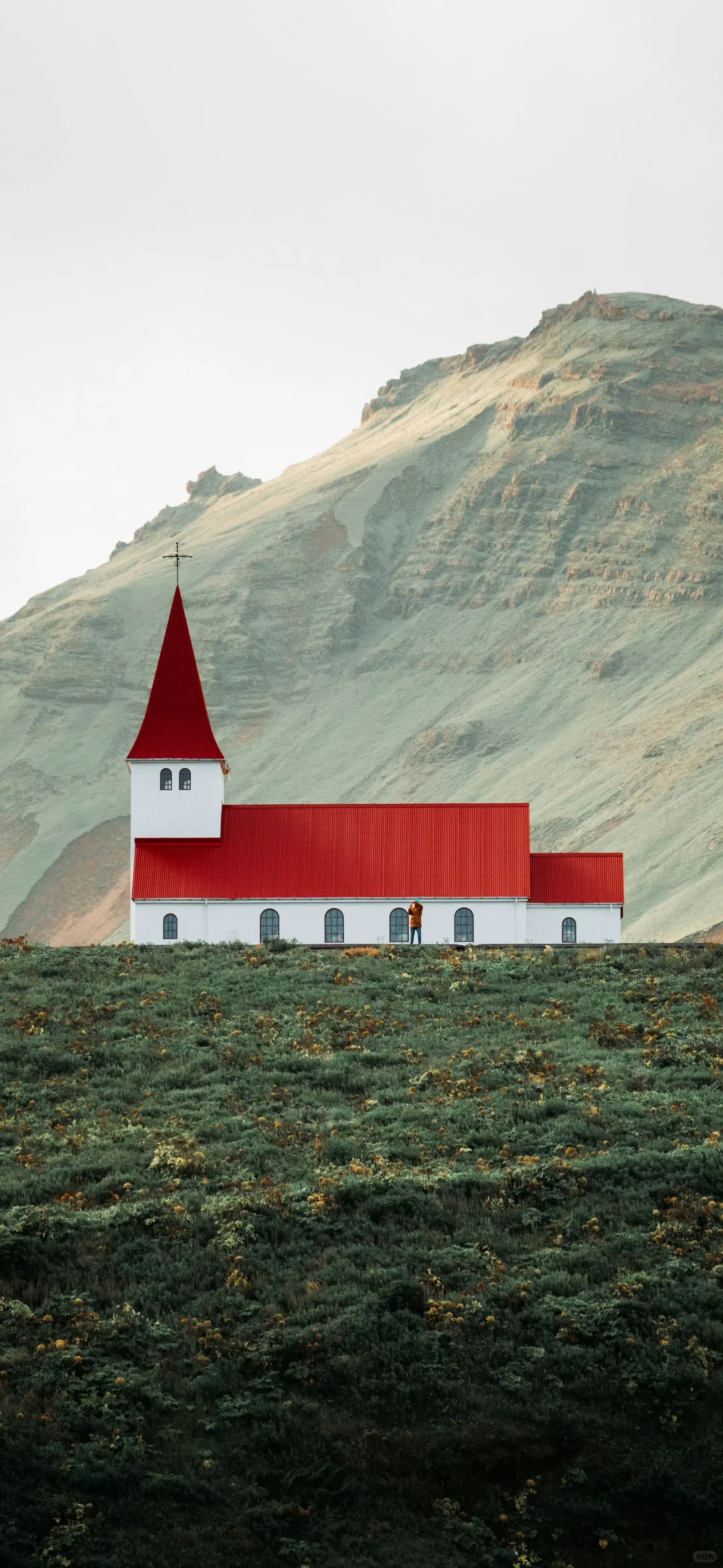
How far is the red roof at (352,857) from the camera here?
52719mm

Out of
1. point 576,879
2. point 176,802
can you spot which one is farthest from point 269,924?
point 576,879

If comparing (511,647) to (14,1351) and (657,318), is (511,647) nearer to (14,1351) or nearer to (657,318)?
(657,318)

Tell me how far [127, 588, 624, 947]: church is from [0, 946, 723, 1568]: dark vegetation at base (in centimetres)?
1964

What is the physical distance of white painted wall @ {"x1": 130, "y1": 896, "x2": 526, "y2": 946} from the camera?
2067 inches

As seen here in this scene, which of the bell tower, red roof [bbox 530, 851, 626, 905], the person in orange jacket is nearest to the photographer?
the person in orange jacket

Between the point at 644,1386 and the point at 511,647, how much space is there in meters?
138

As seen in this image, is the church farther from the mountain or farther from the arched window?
the mountain

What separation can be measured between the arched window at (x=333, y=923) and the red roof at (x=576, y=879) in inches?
230

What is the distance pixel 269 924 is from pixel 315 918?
1.34m

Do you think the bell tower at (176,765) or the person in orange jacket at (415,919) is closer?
the person in orange jacket at (415,919)

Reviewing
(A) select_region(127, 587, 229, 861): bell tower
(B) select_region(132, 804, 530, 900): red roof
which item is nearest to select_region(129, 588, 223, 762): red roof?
(A) select_region(127, 587, 229, 861): bell tower

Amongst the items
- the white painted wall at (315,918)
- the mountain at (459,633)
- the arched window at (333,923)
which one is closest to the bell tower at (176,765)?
the white painted wall at (315,918)

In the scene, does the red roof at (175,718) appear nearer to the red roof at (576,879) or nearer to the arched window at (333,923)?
the arched window at (333,923)

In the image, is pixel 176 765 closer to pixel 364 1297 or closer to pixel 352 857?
pixel 352 857
